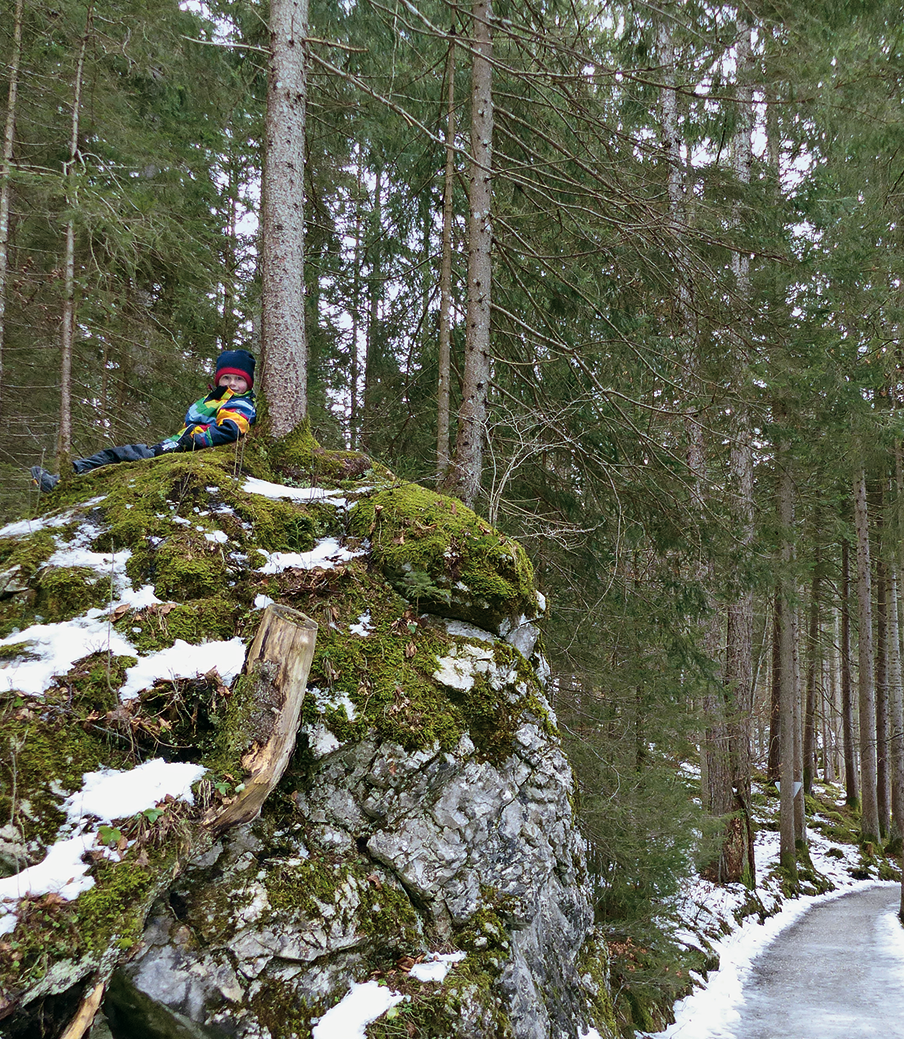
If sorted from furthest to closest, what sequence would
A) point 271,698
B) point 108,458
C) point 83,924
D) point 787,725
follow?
point 787,725
point 108,458
point 271,698
point 83,924

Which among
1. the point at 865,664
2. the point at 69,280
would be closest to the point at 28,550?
the point at 69,280

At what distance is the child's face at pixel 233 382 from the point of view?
17.2 ft

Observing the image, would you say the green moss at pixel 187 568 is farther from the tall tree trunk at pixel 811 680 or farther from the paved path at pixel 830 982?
the tall tree trunk at pixel 811 680

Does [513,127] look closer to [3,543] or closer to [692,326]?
[692,326]

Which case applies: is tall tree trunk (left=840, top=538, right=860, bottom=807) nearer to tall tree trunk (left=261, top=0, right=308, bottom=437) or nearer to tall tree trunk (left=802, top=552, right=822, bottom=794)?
tall tree trunk (left=802, top=552, right=822, bottom=794)

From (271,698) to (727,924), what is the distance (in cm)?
1022

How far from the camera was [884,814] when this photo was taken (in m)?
18.6

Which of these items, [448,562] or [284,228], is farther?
[284,228]

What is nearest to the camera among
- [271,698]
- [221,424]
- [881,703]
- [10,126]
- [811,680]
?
[271,698]

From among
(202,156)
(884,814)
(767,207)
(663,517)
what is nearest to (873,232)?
(767,207)

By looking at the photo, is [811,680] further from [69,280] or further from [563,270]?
[69,280]

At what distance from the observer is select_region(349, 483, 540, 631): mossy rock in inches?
158

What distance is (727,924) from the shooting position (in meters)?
9.73

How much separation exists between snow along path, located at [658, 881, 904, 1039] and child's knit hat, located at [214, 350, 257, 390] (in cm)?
779
